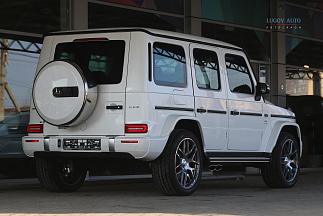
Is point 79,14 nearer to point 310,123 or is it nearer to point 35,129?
point 35,129

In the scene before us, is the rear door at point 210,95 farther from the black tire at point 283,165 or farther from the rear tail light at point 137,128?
the black tire at point 283,165

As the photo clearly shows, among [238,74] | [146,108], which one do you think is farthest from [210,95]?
[146,108]

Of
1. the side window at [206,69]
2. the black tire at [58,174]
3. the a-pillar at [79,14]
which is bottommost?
the black tire at [58,174]

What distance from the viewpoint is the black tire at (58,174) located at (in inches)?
284

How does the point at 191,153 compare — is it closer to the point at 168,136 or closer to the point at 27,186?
the point at 168,136

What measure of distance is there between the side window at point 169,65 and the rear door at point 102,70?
0.40m

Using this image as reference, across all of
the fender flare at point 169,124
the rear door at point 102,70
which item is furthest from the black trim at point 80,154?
the fender flare at point 169,124

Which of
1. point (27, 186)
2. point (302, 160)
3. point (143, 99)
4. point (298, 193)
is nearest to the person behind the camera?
point (143, 99)

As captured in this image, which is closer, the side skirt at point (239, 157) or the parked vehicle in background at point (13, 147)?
the side skirt at point (239, 157)

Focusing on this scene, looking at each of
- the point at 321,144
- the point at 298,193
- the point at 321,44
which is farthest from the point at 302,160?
the point at 298,193

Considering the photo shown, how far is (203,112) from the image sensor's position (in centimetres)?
717

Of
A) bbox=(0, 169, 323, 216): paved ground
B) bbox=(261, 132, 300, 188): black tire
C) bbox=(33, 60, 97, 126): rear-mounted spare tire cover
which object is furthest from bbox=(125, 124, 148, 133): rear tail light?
bbox=(261, 132, 300, 188): black tire

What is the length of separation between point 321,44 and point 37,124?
39.9 feet

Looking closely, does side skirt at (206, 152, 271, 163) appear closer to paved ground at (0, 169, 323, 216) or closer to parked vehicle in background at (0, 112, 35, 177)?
paved ground at (0, 169, 323, 216)
